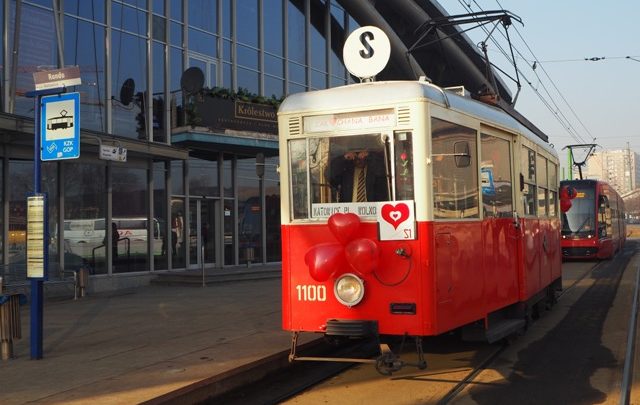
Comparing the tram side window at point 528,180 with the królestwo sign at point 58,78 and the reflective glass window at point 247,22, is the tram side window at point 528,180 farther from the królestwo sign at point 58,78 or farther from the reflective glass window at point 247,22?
the reflective glass window at point 247,22

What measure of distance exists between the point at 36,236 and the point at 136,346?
6.23ft

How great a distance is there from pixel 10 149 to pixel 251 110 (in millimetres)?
6531

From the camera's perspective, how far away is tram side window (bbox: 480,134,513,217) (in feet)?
23.6

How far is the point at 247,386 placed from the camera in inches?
261

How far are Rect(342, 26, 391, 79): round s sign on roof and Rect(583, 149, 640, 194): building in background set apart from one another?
279ft

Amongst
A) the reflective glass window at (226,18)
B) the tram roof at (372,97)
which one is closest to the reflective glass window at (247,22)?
the reflective glass window at (226,18)

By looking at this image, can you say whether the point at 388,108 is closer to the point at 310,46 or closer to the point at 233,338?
the point at 233,338

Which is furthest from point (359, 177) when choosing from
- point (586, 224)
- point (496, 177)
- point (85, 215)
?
point (586, 224)

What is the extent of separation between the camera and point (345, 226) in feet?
19.9

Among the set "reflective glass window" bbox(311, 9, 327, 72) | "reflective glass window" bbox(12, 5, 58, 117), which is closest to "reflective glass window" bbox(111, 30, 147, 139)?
"reflective glass window" bbox(12, 5, 58, 117)

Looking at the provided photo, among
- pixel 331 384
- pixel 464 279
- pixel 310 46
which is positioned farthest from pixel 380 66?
pixel 310 46

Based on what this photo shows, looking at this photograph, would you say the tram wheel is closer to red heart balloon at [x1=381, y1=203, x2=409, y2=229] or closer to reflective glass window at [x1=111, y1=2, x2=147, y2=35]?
red heart balloon at [x1=381, y1=203, x2=409, y2=229]

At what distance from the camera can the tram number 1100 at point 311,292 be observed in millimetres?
6352

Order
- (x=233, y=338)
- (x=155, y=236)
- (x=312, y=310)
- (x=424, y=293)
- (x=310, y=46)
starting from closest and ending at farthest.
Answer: (x=424, y=293), (x=312, y=310), (x=233, y=338), (x=155, y=236), (x=310, y=46)
